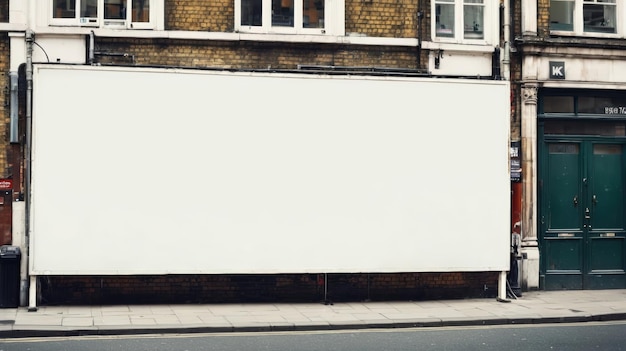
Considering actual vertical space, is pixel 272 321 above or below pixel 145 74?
below

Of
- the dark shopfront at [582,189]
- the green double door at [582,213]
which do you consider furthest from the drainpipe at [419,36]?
the green double door at [582,213]

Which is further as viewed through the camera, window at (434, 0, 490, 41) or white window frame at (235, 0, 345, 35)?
window at (434, 0, 490, 41)

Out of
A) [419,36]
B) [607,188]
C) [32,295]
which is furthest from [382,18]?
[32,295]

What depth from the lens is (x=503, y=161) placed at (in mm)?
15039

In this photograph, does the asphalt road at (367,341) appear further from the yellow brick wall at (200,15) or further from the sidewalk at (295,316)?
the yellow brick wall at (200,15)

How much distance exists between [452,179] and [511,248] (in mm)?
1989

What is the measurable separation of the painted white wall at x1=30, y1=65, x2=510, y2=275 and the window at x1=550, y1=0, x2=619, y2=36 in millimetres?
2655

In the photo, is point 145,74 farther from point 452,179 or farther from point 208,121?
point 452,179

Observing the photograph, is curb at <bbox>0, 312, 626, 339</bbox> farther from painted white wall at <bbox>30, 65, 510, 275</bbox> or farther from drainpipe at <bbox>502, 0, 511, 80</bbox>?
drainpipe at <bbox>502, 0, 511, 80</bbox>

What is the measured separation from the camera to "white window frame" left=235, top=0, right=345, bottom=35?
15.2 meters

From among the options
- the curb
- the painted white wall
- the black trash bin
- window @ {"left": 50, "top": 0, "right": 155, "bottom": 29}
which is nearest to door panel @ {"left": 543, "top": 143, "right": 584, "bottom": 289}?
the painted white wall

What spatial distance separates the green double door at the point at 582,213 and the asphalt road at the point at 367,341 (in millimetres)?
3812

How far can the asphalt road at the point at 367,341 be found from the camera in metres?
11.0

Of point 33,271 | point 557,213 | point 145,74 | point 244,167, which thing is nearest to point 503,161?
point 557,213
